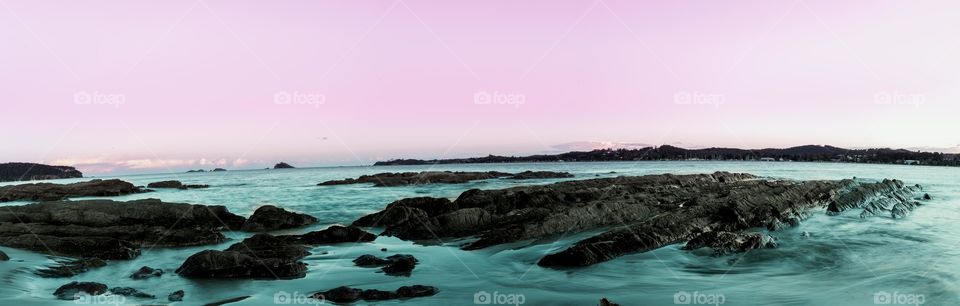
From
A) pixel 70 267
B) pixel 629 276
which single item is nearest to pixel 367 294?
pixel 629 276

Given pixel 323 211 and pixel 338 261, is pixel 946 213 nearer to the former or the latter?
pixel 338 261

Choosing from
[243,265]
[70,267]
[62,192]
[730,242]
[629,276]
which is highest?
[62,192]

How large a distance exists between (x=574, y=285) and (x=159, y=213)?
2160cm

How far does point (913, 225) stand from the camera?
2016 centimetres

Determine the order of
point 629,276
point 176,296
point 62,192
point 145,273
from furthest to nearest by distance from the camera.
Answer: point 62,192 → point 145,273 → point 629,276 → point 176,296

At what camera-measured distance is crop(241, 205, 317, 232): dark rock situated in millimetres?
23203

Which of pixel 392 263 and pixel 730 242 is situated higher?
pixel 730 242

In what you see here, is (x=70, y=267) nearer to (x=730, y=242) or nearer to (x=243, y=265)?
(x=243, y=265)

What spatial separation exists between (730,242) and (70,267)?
17452 mm

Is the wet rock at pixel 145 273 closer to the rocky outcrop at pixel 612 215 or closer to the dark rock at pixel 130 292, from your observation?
the dark rock at pixel 130 292

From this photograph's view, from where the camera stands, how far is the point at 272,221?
23469 millimetres

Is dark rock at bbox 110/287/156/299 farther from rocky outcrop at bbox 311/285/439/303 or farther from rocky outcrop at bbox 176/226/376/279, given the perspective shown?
rocky outcrop at bbox 311/285/439/303

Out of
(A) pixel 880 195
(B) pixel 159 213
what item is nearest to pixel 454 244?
(B) pixel 159 213

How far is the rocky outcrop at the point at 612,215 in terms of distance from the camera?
48.9 ft
